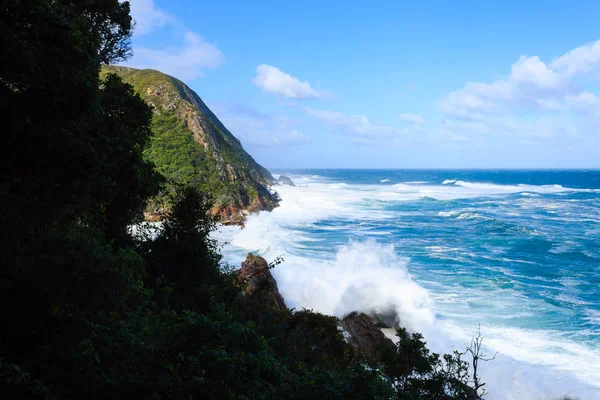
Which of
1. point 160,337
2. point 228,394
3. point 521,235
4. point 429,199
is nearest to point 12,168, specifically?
point 160,337

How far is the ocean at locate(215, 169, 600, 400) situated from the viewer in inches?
604

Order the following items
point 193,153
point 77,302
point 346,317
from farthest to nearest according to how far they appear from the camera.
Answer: point 193,153 < point 346,317 < point 77,302

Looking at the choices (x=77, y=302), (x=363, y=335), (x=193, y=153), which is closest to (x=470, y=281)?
(x=363, y=335)

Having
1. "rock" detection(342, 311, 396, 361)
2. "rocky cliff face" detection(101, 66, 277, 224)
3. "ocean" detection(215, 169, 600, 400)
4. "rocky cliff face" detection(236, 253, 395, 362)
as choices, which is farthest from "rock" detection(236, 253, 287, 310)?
"rocky cliff face" detection(101, 66, 277, 224)

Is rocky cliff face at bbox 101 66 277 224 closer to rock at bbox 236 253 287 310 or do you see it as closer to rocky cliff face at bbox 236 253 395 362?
rock at bbox 236 253 287 310

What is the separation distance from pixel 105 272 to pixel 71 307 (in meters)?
0.73

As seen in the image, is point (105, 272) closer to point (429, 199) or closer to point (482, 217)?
point (482, 217)

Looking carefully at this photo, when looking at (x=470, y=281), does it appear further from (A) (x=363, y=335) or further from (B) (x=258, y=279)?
(B) (x=258, y=279)

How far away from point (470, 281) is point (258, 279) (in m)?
14.6

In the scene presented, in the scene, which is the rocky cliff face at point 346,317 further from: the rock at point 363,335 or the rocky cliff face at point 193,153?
the rocky cliff face at point 193,153

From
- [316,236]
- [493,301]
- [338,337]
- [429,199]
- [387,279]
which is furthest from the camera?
[429,199]

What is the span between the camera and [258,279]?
707 inches

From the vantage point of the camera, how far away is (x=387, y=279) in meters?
22.8

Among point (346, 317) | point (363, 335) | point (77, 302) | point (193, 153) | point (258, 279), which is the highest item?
point (193, 153)
